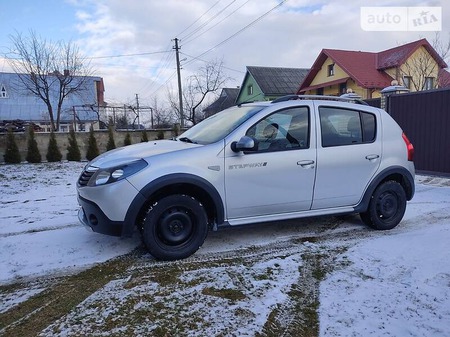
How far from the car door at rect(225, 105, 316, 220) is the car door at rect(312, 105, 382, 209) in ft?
0.51

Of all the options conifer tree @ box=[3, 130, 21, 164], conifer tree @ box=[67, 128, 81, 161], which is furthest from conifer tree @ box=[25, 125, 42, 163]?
conifer tree @ box=[67, 128, 81, 161]

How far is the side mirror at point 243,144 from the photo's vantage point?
11.2 ft

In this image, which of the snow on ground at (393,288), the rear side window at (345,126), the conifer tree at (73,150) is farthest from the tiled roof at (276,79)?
the snow on ground at (393,288)

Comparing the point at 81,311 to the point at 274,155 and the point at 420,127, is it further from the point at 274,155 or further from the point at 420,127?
the point at 420,127

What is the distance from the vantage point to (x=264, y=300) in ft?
8.85

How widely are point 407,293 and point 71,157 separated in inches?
549

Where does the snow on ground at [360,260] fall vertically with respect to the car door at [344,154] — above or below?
below

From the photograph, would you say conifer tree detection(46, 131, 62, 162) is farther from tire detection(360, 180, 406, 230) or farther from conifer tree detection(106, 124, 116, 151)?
tire detection(360, 180, 406, 230)

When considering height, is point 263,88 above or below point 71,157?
above

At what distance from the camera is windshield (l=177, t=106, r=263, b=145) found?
3.77m

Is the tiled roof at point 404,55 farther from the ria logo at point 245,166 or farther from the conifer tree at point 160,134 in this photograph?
the ria logo at point 245,166

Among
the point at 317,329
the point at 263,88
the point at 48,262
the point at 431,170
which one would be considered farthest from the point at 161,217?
the point at 263,88

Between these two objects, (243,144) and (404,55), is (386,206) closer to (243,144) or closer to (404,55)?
(243,144)

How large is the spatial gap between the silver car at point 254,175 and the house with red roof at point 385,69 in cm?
1984
